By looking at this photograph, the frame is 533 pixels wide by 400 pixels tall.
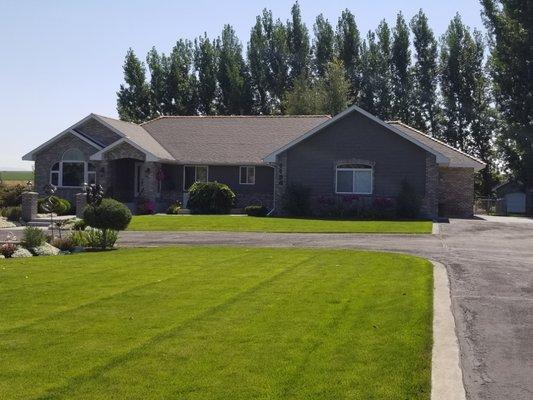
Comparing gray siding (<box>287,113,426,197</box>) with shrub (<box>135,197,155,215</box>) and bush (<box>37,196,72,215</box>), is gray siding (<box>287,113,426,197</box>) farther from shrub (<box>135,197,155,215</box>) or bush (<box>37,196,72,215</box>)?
bush (<box>37,196,72,215</box>)

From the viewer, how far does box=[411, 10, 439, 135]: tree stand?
65.1 meters

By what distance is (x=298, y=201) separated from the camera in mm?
38031

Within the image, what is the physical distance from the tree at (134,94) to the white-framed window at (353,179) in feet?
121

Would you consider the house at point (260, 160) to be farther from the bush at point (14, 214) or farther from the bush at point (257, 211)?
the bush at point (14, 214)

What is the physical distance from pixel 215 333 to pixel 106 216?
41.3 ft

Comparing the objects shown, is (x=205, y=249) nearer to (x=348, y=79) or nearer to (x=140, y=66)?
(x=348, y=79)

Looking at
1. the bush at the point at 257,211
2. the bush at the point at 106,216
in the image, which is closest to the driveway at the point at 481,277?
the bush at the point at 106,216

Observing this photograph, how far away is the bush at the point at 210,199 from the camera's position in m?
39.7

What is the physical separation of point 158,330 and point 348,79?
2359 inches

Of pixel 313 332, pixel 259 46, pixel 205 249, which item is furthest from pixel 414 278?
pixel 259 46

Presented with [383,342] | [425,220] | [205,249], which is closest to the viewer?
[383,342]

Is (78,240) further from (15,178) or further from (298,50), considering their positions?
(15,178)

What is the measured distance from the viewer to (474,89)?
6388cm

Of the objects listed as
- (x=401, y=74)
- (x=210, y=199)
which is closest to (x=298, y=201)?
(x=210, y=199)
